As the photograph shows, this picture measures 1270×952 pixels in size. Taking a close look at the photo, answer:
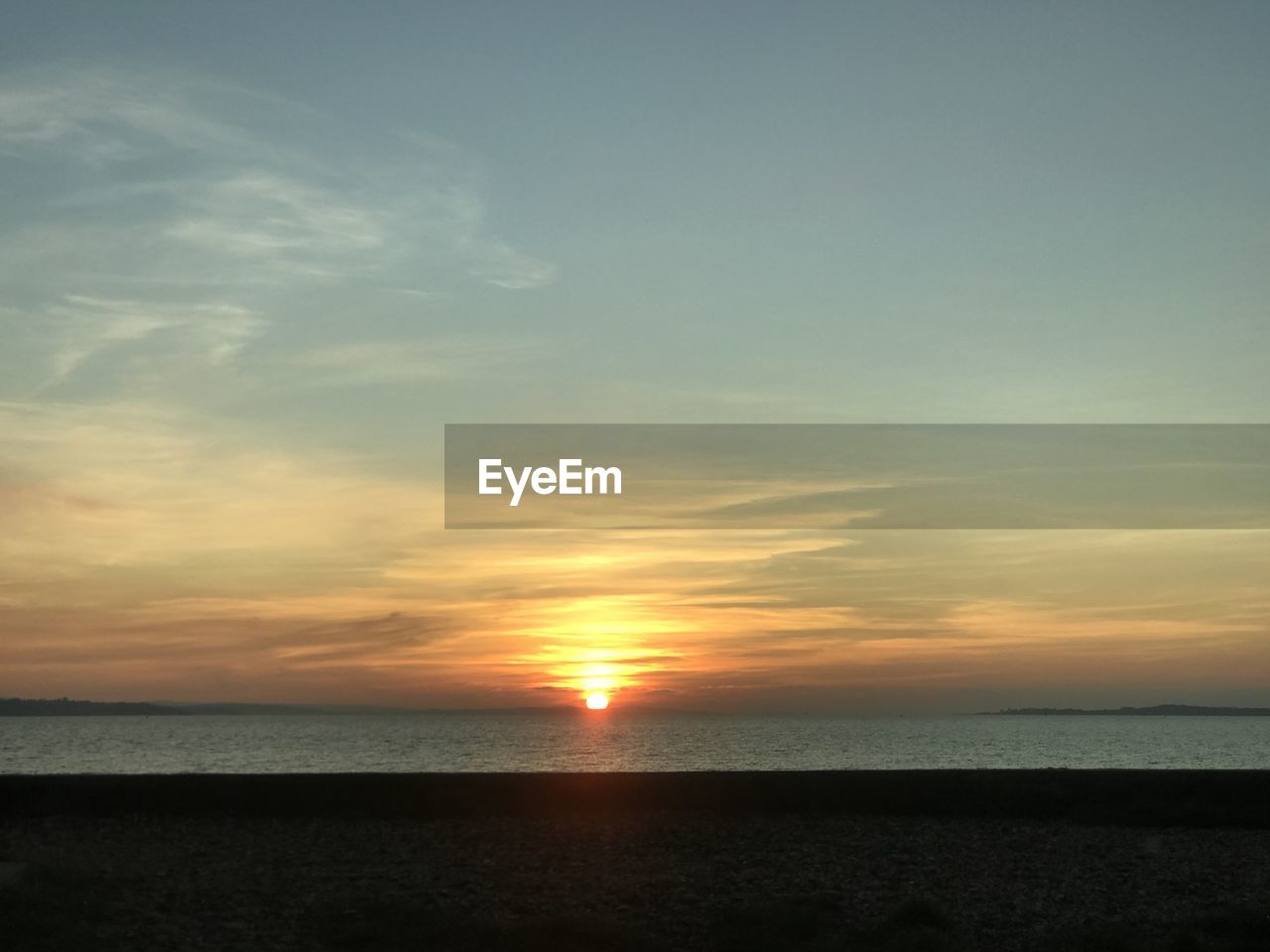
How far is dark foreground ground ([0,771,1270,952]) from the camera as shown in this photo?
16953 mm

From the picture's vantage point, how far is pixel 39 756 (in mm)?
96812

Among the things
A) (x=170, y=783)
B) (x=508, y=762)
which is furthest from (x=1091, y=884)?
(x=508, y=762)

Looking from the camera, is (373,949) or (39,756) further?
(39,756)

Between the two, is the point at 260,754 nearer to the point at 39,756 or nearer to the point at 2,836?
the point at 39,756

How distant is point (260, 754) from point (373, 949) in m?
92.1

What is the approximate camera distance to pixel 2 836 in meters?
23.3

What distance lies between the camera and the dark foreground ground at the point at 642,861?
17.0 m

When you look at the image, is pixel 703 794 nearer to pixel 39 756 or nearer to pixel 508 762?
pixel 508 762

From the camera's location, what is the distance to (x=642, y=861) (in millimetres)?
21500

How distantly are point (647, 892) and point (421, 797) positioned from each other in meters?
8.59

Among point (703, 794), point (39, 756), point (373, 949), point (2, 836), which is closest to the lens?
point (373, 949)

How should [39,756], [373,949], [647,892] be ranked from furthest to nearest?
[39,756] < [647,892] < [373,949]

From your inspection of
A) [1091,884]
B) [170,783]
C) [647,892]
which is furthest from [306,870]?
[1091,884]

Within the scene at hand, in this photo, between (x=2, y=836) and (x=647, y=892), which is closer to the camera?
(x=647, y=892)
